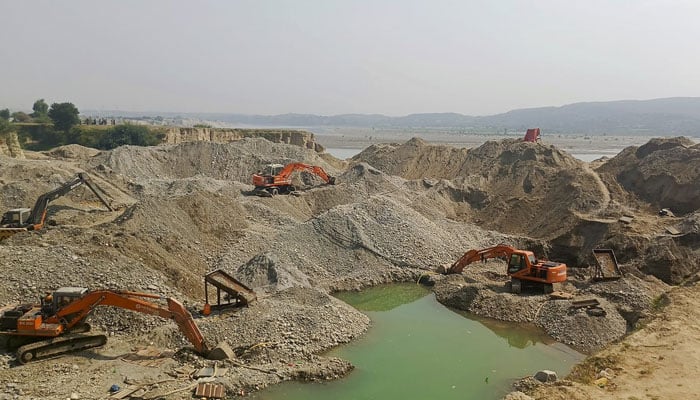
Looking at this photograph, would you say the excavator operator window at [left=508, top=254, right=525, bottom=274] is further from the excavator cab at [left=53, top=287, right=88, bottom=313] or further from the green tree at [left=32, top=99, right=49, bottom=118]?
the green tree at [left=32, top=99, right=49, bottom=118]

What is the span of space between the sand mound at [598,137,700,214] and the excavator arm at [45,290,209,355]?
24.4 meters

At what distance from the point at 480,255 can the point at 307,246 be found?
605 centimetres

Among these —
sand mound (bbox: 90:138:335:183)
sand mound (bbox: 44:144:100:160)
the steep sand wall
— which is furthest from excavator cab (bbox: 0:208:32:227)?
the steep sand wall

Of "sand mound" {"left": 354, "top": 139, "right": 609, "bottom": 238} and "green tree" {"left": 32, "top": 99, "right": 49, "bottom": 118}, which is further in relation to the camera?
"green tree" {"left": 32, "top": 99, "right": 49, "bottom": 118}

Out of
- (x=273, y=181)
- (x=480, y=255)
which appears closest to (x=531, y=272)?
(x=480, y=255)

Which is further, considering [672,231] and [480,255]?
[672,231]

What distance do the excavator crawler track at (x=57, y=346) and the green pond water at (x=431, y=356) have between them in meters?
4.08

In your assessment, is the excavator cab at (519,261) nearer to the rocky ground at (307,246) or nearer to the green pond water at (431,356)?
the rocky ground at (307,246)

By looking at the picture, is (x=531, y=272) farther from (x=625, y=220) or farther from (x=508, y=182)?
(x=508, y=182)

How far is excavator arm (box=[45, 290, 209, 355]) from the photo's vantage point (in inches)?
438

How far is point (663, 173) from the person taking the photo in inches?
1098

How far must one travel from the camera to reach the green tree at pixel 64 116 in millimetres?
53000

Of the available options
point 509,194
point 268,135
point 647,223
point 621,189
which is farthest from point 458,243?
point 268,135

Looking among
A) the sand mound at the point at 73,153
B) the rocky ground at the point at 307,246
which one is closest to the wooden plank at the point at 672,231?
the rocky ground at the point at 307,246
